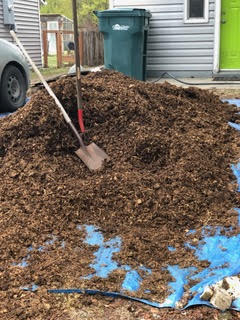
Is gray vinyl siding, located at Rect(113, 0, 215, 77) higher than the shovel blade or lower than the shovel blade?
higher

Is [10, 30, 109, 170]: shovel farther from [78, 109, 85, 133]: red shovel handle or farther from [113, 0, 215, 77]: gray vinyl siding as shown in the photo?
[113, 0, 215, 77]: gray vinyl siding

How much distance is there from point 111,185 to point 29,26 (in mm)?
14735

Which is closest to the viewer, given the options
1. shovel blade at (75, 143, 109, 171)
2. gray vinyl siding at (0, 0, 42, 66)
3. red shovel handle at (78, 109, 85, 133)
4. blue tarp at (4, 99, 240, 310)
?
blue tarp at (4, 99, 240, 310)

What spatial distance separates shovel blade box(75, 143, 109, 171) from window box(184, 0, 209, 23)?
23.3 feet

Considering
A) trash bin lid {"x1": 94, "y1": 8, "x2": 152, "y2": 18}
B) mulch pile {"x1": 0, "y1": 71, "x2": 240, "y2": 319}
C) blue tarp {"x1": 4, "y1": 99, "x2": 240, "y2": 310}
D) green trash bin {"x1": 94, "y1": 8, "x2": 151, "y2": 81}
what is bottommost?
blue tarp {"x1": 4, "y1": 99, "x2": 240, "y2": 310}

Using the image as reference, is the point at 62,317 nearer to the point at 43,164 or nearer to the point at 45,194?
the point at 45,194

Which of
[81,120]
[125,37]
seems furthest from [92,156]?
[125,37]

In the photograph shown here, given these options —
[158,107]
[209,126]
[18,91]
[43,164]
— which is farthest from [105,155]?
[18,91]

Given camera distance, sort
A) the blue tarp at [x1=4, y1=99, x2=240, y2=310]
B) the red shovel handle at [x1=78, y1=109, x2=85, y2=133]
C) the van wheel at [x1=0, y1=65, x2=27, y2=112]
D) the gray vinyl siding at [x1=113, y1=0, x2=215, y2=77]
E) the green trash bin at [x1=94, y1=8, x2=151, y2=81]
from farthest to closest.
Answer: the gray vinyl siding at [x1=113, y1=0, x2=215, y2=77] < the green trash bin at [x1=94, y1=8, x2=151, y2=81] < the van wheel at [x1=0, y1=65, x2=27, y2=112] < the red shovel handle at [x1=78, y1=109, x2=85, y2=133] < the blue tarp at [x1=4, y1=99, x2=240, y2=310]

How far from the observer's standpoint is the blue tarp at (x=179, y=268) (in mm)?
2562

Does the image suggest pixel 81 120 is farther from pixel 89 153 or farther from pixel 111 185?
pixel 111 185

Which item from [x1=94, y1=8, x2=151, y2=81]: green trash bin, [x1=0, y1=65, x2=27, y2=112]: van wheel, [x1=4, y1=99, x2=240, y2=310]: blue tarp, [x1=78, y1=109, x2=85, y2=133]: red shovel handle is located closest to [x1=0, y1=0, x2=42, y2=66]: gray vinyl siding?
[x1=94, y1=8, x2=151, y2=81]: green trash bin

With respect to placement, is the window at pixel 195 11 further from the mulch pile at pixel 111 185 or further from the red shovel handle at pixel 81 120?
the red shovel handle at pixel 81 120

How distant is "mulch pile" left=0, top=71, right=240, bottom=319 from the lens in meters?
2.82
